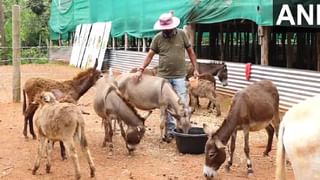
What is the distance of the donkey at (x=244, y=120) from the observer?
6121mm

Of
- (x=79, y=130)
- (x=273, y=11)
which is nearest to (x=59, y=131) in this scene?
(x=79, y=130)

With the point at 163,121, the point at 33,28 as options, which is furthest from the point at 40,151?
the point at 33,28

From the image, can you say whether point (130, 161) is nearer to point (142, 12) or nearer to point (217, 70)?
point (217, 70)

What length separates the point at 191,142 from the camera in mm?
7668

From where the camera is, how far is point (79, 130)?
6496 mm

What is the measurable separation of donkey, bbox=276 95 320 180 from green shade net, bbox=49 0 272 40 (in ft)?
28.1

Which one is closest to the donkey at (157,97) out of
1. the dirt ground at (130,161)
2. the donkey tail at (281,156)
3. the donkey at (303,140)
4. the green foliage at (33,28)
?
the dirt ground at (130,161)

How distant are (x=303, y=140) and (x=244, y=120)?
134 inches

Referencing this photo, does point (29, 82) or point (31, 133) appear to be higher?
point (29, 82)

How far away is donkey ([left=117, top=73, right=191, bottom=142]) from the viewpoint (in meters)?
7.99

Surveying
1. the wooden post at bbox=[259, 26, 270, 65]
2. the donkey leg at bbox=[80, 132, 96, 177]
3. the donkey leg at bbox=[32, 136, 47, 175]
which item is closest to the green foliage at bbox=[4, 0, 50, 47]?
the wooden post at bbox=[259, 26, 270, 65]

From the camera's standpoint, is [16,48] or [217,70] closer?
[16,48]

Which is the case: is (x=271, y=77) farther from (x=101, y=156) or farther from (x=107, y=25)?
(x=107, y=25)

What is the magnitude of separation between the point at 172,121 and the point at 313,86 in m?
3.44
